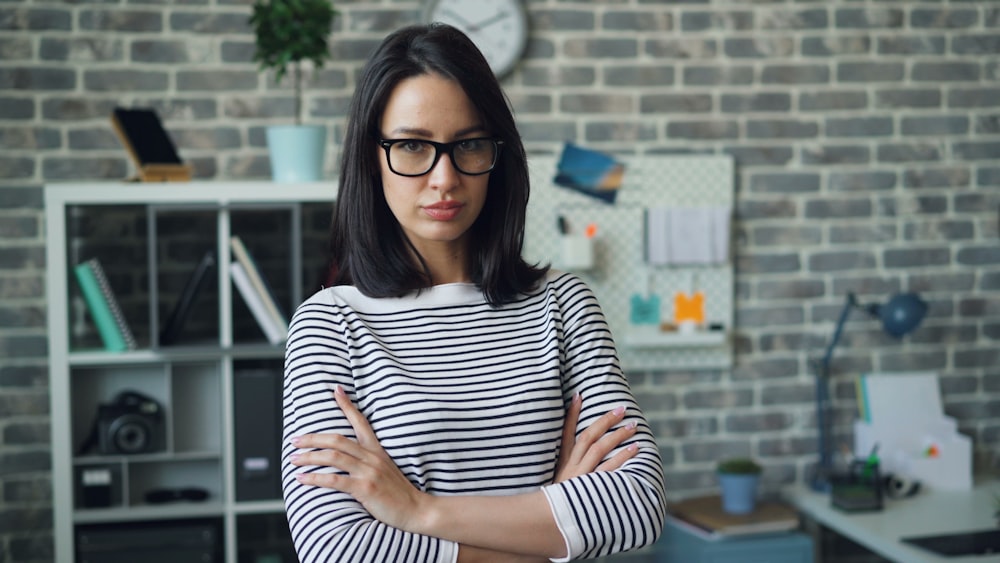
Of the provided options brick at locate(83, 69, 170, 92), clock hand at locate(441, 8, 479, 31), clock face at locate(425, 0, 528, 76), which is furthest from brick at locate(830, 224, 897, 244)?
brick at locate(83, 69, 170, 92)

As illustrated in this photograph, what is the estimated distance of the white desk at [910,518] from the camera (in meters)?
2.38

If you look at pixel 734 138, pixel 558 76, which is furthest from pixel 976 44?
pixel 558 76

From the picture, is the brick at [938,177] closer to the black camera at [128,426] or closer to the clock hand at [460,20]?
the clock hand at [460,20]

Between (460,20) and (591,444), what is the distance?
1888mm

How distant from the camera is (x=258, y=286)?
254cm

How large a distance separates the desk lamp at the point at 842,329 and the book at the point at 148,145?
200cm

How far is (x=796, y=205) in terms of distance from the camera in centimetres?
309

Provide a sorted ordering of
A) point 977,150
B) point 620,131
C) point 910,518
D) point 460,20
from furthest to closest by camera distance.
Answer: point 977,150 → point 620,131 → point 460,20 → point 910,518

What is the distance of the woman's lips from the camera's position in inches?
48.5

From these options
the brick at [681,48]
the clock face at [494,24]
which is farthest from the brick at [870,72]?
the clock face at [494,24]

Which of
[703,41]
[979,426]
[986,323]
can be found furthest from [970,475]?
[703,41]

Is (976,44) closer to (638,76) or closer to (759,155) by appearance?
(759,155)

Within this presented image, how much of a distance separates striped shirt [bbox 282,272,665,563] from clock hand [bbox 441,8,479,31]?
67.9 inches

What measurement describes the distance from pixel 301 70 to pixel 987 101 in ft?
7.29
